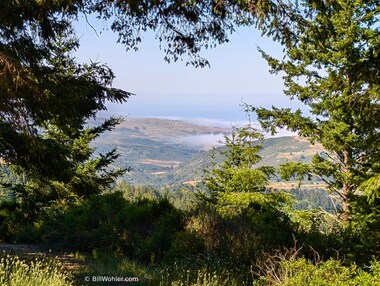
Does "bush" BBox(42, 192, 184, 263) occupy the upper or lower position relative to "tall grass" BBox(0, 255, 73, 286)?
lower

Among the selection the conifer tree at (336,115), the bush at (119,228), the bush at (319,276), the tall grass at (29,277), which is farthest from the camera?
the conifer tree at (336,115)

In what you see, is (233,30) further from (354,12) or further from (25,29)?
(354,12)

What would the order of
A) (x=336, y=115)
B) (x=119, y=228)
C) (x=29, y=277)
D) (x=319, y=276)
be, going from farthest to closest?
1. (x=336, y=115)
2. (x=119, y=228)
3. (x=319, y=276)
4. (x=29, y=277)

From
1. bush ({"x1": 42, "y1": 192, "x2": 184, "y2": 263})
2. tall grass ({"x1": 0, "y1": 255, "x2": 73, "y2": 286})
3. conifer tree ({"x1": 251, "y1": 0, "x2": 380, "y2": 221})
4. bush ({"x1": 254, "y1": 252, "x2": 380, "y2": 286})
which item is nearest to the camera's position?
tall grass ({"x1": 0, "y1": 255, "x2": 73, "y2": 286})

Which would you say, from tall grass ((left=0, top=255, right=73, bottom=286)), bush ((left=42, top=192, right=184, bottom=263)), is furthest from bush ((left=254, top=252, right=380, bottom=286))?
bush ((left=42, top=192, right=184, bottom=263))

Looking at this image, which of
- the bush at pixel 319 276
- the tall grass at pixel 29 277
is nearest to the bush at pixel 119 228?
the bush at pixel 319 276

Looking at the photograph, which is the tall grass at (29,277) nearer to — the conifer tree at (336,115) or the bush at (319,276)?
the bush at (319,276)

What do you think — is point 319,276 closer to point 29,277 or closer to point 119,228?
point 29,277

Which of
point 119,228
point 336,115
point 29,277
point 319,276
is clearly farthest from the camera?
point 336,115

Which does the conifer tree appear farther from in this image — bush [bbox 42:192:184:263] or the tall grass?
the tall grass

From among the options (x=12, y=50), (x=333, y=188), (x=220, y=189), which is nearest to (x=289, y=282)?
(x=12, y=50)

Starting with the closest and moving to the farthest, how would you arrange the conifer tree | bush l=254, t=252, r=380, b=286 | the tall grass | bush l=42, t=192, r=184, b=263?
1. the tall grass
2. bush l=254, t=252, r=380, b=286
3. bush l=42, t=192, r=184, b=263
4. the conifer tree

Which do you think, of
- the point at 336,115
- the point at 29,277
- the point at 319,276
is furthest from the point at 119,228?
the point at 336,115

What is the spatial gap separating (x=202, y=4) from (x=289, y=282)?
4529 millimetres
